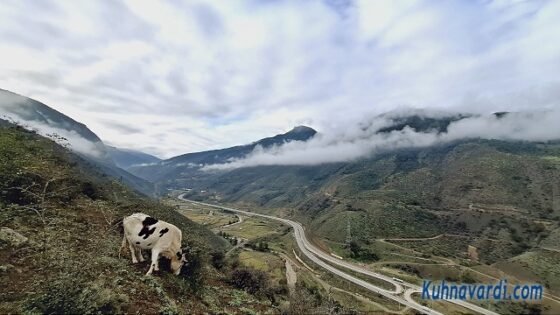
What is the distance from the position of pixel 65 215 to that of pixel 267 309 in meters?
15.0

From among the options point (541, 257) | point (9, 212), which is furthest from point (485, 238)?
point (9, 212)

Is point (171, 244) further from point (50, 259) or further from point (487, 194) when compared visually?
point (487, 194)

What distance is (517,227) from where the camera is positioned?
132 metres

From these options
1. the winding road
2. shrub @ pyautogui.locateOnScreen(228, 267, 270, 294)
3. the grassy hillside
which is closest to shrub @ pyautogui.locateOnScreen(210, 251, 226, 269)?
shrub @ pyautogui.locateOnScreen(228, 267, 270, 294)

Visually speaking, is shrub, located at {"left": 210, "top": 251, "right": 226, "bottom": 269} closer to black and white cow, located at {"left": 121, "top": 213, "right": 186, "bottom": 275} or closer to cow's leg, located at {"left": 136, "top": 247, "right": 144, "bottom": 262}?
cow's leg, located at {"left": 136, "top": 247, "right": 144, "bottom": 262}

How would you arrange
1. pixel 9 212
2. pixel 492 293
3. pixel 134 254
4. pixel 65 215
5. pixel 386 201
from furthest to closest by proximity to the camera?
pixel 386 201 < pixel 492 293 < pixel 65 215 < pixel 9 212 < pixel 134 254

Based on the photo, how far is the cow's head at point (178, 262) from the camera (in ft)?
51.3

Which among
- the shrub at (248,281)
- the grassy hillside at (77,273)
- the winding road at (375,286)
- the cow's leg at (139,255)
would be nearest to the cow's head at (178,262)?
the grassy hillside at (77,273)

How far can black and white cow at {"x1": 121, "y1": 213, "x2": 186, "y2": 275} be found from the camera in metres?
15.1

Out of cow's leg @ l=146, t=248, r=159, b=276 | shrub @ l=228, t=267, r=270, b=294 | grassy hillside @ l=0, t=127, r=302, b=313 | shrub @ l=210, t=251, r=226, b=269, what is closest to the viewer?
grassy hillside @ l=0, t=127, r=302, b=313

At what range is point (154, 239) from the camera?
15078mm

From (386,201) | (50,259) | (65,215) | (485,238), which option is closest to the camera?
(50,259)

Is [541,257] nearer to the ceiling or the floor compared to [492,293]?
nearer to the ceiling

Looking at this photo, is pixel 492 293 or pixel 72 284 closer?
pixel 72 284
